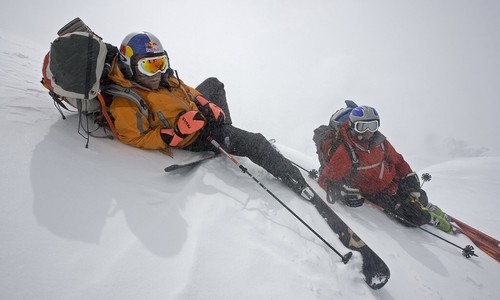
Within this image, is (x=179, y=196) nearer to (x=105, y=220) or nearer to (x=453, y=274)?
(x=105, y=220)

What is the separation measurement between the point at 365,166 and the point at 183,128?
3659 millimetres

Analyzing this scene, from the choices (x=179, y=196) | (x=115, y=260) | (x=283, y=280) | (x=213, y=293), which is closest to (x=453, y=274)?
(x=283, y=280)

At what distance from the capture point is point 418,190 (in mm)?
5340

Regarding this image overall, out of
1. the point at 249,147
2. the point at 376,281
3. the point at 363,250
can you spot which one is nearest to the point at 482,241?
the point at 363,250

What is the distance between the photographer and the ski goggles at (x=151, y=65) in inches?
160

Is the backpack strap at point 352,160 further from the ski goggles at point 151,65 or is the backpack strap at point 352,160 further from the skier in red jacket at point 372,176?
the ski goggles at point 151,65

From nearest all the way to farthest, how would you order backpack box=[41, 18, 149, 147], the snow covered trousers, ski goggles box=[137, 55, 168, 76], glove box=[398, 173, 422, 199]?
1. backpack box=[41, 18, 149, 147]
2. ski goggles box=[137, 55, 168, 76]
3. the snow covered trousers
4. glove box=[398, 173, 422, 199]

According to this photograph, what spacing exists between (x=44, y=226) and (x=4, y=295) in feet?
2.07

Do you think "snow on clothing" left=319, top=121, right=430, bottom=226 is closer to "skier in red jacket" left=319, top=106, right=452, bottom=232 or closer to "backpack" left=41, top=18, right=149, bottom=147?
"skier in red jacket" left=319, top=106, right=452, bottom=232

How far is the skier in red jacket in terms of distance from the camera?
16.1 ft

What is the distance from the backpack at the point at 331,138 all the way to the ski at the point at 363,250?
5.59ft

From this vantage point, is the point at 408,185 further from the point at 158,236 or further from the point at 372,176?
the point at 158,236

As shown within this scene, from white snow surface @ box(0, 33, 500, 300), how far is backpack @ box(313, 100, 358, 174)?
4.68ft

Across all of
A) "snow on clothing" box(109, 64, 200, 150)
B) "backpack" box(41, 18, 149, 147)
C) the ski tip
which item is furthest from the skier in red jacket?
"backpack" box(41, 18, 149, 147)
